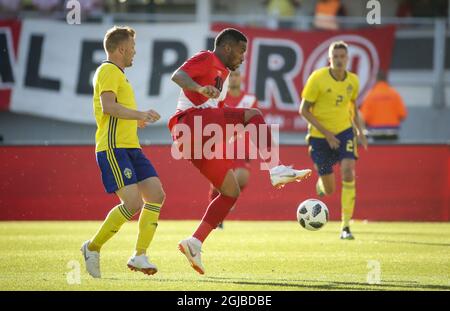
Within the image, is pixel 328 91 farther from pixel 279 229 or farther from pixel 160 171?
pixel 160 171

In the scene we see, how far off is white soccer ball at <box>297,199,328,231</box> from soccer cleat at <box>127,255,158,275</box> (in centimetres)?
342

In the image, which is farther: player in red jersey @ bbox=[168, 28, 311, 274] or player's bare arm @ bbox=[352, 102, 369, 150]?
player's bare arm @ bbox=[352, 102, 369, 150]

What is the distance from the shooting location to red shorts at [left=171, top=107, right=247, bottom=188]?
950 cm


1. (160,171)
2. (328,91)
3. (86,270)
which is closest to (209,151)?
(86,270)

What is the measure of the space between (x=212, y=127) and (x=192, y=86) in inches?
16.1

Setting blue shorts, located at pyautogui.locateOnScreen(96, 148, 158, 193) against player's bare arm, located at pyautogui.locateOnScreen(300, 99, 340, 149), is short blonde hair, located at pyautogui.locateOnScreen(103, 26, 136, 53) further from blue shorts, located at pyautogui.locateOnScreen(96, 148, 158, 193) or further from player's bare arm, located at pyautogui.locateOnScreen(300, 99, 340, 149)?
player's bare arm, located at pyautogui.locateOnScreen(300, 99, 340, 149)

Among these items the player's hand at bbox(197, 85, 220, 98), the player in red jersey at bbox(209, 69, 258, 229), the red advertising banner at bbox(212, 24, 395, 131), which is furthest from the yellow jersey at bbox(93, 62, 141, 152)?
the red advertising banner at bbox(212, 24, 395, 131)

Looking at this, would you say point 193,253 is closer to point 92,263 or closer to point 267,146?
point 92,263

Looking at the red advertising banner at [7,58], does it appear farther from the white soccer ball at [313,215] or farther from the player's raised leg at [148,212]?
the player's raised leg at [148,212]

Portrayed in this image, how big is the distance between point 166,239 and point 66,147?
4683 millimetres

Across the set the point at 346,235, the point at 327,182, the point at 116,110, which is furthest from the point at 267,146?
the point at 327,182

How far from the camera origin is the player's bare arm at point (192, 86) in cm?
910

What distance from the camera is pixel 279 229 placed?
615 inches

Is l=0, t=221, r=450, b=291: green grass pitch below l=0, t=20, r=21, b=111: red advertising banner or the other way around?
below
